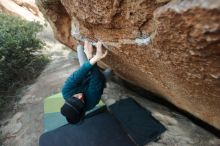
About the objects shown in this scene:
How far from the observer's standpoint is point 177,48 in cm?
210

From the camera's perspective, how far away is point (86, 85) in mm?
Answer: 3855

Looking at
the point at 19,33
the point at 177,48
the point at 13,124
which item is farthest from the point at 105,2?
the point at 19,33

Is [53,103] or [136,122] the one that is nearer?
[136,122]

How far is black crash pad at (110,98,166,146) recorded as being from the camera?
440 centimetres

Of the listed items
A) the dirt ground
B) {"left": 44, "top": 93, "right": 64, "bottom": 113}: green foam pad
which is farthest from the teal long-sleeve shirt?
{"left": 44, "top": 93, "right": 64, "bottom": 113}: green foam pad

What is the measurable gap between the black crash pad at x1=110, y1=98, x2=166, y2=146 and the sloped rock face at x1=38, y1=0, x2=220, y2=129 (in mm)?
864

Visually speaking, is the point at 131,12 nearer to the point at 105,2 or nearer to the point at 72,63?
the point at 105,2

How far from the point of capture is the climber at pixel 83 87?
11.6ft

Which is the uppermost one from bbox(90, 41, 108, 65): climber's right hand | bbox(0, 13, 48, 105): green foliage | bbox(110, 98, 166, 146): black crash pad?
bbox(90, 41, 108, 65): climber's right hand

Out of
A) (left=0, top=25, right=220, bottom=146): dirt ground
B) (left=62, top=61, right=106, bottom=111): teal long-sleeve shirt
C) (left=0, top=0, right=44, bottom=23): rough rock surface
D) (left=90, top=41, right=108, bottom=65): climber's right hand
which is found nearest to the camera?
(left=90, top=41, right=108, bottom=65): climber's right hand

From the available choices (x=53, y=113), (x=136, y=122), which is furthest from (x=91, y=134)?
(x=53, y=113)

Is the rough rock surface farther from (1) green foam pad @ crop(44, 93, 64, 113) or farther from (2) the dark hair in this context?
(2) the dark hair

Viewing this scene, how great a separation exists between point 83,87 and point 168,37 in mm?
2006

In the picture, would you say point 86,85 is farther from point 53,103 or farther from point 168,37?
point 53,103
